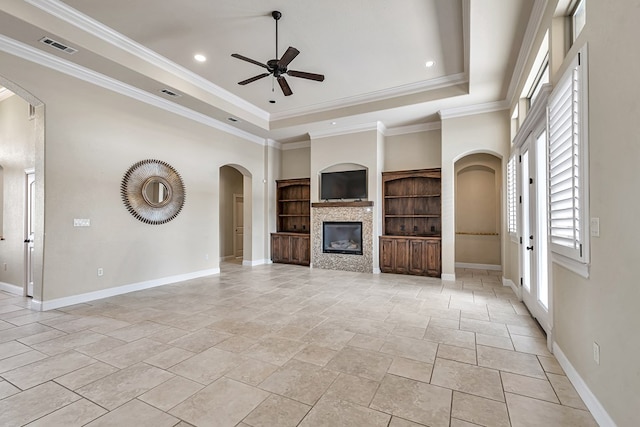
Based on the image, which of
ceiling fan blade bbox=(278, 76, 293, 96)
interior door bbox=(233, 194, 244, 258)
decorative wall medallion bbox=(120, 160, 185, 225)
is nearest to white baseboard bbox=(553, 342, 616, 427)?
ceiling fan blade bbox=(278, 76, 293, 96)

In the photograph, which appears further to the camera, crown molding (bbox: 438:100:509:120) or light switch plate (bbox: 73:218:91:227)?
crown molding (bbox: 438:100:509:120)

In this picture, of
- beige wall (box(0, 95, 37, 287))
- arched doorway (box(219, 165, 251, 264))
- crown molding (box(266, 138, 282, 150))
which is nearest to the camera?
beige wall (box(0, 95, 37, 287))

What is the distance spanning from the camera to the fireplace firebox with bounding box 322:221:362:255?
23.7ft

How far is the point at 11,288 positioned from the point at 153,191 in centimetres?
281

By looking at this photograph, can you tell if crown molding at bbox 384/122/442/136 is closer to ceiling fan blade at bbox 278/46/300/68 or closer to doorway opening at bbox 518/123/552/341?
doorway opening at bbox 518/123/552/341

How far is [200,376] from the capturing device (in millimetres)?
2424

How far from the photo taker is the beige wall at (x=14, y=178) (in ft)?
16.2

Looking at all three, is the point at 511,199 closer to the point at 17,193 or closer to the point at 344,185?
the point at 344,185

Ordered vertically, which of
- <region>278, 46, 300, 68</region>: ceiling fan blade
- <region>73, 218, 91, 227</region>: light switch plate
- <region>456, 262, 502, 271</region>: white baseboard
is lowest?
<region>456, 262, 502, 271</region>: white baseboard

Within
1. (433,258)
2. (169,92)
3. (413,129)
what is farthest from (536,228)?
(169,92)

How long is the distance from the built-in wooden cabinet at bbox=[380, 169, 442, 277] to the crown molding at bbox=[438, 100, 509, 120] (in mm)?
1218

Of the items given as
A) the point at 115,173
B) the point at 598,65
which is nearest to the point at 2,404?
the point at 115,173

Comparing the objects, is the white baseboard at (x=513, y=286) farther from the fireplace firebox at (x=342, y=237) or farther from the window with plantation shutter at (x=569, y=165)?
the fireplace firebox at (x=342, y=237)

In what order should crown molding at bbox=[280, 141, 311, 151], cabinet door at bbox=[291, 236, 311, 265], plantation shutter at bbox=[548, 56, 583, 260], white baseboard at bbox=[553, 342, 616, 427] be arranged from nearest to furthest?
white baseboard at bbox=[553, 342, 616, 427] → plantation shutter at bbox=[548, 56, 583, 260] → cabinet door at bbox=[291, 236, 311, 265] → crown molding at bbox=[280, 141, 311, 151]
